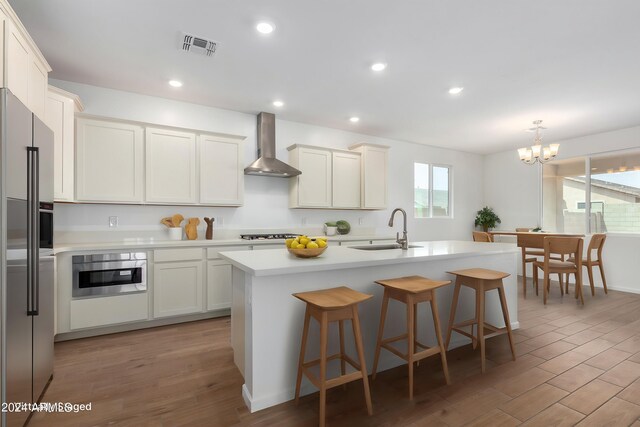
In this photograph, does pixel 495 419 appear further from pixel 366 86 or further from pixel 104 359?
pixel 366 86

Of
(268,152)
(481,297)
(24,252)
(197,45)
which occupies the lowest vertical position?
(481,297)

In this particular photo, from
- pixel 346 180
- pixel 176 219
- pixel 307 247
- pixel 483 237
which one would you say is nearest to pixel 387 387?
pixel 307 247

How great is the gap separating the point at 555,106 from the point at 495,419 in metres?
4.00

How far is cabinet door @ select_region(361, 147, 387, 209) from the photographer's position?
510 centimetres

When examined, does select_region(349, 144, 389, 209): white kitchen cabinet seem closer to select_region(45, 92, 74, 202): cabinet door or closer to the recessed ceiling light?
the recessed ceiling light

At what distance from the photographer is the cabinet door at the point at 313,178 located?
4.62 meters

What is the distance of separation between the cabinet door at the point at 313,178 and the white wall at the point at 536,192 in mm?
4331

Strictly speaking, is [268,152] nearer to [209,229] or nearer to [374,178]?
[209,229]

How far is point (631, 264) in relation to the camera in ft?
16.4

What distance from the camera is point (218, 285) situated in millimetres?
3658

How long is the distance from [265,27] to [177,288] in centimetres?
271

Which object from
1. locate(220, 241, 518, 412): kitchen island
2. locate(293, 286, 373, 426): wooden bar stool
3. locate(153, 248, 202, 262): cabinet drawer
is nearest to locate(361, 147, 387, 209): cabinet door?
locate(220, 241, 518, 412): kitchen island

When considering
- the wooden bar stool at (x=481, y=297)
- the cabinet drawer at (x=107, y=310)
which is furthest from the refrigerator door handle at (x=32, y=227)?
the wooden bar stool at (x=481, y=297)

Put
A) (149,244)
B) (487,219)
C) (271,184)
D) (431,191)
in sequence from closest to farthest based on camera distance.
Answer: (149,244), (271,184), (431,191), (487,219)
